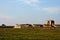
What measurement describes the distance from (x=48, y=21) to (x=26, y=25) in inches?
357

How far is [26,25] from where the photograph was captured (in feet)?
306

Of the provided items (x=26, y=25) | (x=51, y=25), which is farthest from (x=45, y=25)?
(x=26, y=25)

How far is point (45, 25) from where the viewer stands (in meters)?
89.9

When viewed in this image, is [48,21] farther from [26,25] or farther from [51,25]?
[26,25]

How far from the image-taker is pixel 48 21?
91.3m

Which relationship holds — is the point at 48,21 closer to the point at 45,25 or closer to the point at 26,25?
the point at 45,25

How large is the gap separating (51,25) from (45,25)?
2346mm

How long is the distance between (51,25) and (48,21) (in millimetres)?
2329

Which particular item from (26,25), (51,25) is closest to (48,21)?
(51,25)

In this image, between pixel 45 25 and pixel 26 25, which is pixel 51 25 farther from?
pixel 26 25

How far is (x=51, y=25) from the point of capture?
295 feet
